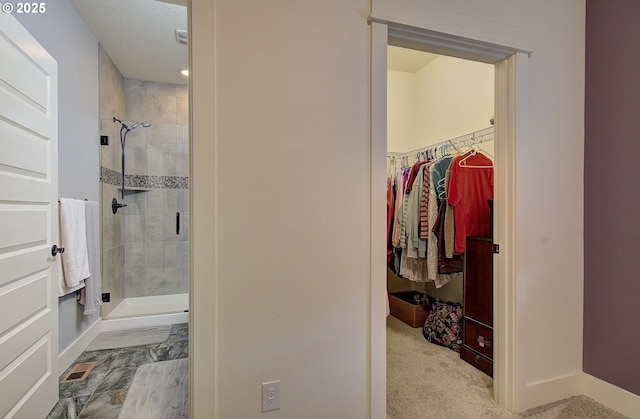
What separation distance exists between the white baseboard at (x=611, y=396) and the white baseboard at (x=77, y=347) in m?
3.32

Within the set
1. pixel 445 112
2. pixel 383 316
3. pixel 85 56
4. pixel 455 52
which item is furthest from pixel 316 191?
pixel 85 56

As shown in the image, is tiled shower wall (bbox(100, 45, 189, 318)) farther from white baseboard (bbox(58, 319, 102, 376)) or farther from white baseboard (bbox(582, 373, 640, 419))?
white baseboard (bbox(582, 373, 640, 419))

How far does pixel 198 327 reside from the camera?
1.12m

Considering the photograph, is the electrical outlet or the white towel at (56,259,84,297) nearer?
the electrical outlet

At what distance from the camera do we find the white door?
126cm

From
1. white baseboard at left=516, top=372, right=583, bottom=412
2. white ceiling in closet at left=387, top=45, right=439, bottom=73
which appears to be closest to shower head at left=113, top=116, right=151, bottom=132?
→ white ceiling in closet at left=387, top=45, right=439, bottom=73

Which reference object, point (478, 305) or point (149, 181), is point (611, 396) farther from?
point (149, 181)

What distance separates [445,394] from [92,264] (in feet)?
9.09

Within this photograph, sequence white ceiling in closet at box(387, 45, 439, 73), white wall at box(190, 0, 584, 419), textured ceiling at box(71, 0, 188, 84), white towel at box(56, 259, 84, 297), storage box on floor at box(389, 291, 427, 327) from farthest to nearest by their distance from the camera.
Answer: white ceiling in closet at box(387, 45, 439, 73) < storage box on floor at box(389, 291, 427, 327) < textured ceiling at box(71, 0, 188, 84) < white towel at box(56, 259, 84, 297) < white wall at box(190, 0, 584, 419)

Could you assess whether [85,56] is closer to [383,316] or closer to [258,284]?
[258,284]

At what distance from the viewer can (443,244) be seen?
7.26 feet

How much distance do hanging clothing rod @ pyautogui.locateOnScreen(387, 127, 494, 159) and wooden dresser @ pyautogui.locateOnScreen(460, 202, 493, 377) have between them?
0.94 metres

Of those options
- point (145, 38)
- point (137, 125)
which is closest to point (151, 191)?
point (137, 125)

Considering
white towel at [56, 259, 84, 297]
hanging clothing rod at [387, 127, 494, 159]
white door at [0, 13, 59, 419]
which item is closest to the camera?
white door at [0, 13, 59, 419]
